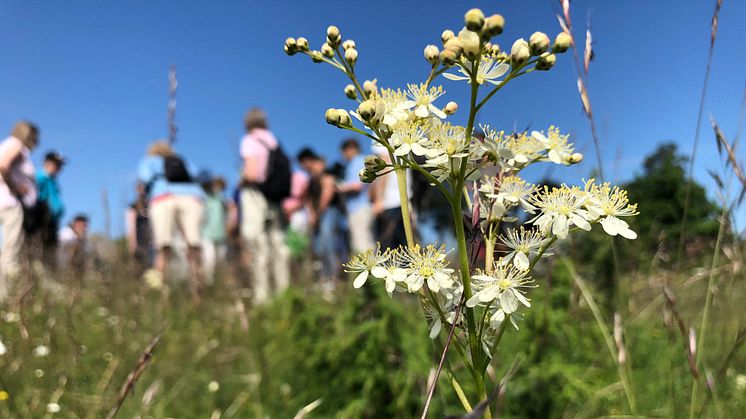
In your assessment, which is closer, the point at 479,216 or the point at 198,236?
the point at 479,216

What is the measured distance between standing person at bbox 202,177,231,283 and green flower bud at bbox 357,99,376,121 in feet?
23.9

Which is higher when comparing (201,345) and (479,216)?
(479,216)

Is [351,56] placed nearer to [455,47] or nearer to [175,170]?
[455,47]

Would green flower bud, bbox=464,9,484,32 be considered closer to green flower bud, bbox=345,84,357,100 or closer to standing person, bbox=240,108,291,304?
green flower bud, bbox=345,84,357,100

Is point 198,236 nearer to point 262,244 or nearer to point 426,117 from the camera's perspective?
point 262,244

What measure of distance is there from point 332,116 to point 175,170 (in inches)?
233

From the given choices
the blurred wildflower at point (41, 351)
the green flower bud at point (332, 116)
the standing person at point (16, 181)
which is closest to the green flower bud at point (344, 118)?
the green flower bud at point (332, 116)

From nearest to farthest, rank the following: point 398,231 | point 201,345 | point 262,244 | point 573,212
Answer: point 573,212 → point 201,345 → point 398,231 → point 262,244

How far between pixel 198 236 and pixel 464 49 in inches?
255

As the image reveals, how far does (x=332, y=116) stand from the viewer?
0.89m

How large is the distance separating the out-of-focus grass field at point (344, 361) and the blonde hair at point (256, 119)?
8.96 feet

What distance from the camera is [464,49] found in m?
0.77

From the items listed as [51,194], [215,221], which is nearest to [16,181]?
[51,194]

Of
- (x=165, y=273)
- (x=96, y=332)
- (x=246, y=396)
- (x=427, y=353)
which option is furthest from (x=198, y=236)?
(x=427, y=353)
